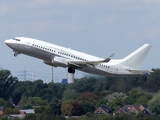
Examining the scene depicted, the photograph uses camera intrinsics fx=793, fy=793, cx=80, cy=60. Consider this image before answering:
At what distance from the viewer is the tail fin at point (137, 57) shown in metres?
92.8

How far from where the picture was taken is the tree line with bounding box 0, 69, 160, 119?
300 ft

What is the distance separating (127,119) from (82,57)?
16.9m

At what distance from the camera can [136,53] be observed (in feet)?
310

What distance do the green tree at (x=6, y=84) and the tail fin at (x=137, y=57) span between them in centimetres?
7022

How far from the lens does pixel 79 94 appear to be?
13800cm

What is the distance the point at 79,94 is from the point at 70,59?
49383 millimetres

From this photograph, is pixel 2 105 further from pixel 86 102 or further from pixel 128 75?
pixel 128 75

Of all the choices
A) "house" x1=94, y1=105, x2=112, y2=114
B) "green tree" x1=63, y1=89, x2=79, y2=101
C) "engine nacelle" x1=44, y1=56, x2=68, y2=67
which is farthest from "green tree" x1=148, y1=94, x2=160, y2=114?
"green tree" x1=63, y1=89, x2=79, y2=101

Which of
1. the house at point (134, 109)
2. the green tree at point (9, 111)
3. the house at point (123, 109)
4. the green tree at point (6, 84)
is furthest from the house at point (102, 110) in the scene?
the green tree at point (6, 84)

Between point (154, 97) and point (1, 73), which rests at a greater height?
point (1, 73)

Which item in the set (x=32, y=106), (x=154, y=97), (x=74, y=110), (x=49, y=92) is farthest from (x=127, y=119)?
(x=49, y=92)

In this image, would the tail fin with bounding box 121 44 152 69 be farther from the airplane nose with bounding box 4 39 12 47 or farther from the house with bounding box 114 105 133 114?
the house with bounding box 114 105 133 114

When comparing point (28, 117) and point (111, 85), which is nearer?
point (111, 85)

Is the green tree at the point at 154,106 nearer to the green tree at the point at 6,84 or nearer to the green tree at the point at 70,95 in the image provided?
the green tree at the point at 70,95
